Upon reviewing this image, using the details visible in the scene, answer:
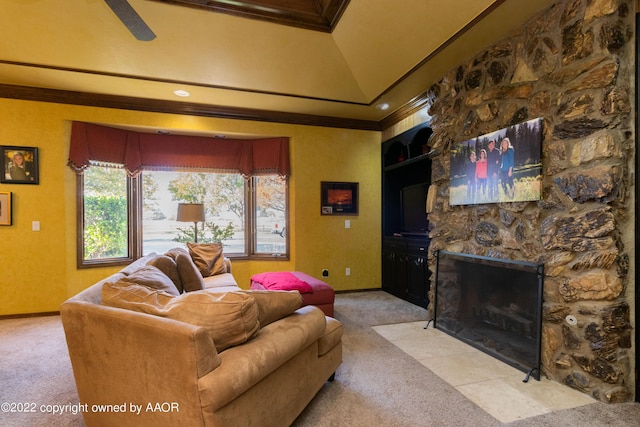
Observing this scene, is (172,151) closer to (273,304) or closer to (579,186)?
(273,304)

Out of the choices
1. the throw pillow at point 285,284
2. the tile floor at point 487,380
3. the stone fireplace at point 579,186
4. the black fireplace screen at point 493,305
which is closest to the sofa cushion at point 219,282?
the throw pillow at point 285,284

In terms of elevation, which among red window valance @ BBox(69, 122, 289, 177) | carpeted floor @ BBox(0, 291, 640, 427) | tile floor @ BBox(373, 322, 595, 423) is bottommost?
tile floor @ BBox(373, 322, 595, 423)

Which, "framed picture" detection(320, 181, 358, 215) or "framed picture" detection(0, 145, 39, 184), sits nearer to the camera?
"framed picture" detection(0, 145, 39, 184)

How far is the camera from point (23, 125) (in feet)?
12.7

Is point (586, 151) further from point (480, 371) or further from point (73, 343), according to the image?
point (73, 343)

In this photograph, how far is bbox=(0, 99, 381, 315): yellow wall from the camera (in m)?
3.87

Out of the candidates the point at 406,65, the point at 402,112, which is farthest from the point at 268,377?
the point at 402,112

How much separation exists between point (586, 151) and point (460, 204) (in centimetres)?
119

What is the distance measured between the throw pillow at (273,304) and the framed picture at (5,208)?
12.8 ft

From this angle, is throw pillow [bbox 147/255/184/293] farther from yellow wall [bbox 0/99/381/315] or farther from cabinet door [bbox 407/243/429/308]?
cabinet door [bbox 407/243/429/308]

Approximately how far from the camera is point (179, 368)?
1272 mm

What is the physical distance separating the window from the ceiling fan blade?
283 cm
